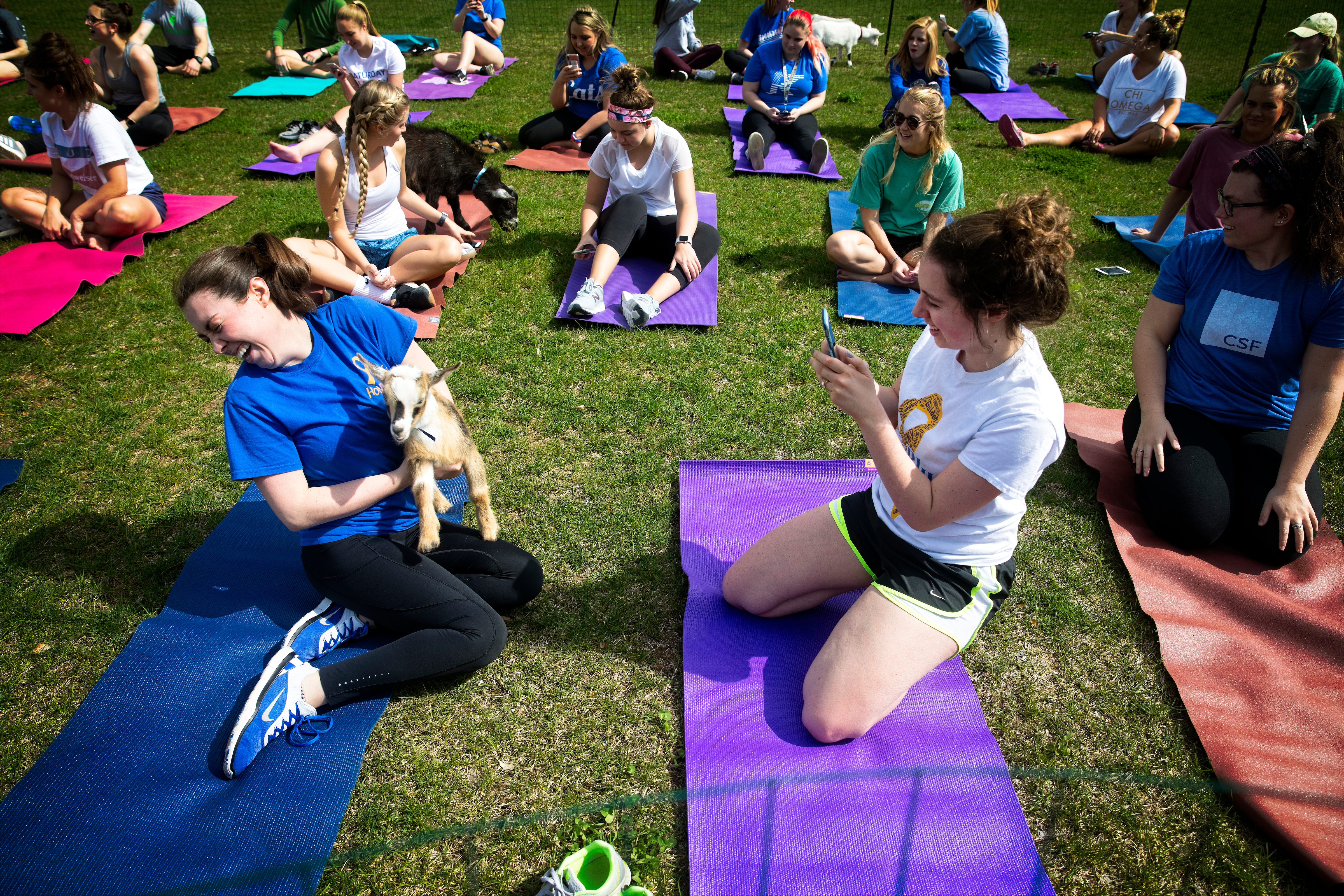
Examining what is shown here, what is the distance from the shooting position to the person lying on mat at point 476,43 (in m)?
10.9

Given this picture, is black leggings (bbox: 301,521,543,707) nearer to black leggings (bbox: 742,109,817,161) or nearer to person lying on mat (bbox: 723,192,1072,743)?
person lying on mat (bbox: 723,192,1072,743)

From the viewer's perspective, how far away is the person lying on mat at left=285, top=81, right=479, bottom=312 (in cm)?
477

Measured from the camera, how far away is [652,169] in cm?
576

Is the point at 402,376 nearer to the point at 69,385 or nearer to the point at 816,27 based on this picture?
the point at 69,385

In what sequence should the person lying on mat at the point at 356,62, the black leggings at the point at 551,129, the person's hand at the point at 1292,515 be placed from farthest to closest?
the black leggings at the point at 551,129 → the person lying on mat at the point at 356,62 → the person's hand at the point at 1292,515

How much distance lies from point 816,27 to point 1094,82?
4.58 m

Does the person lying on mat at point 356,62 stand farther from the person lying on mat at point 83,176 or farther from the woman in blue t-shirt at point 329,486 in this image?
the woman in blue t-shirt at point 329,486

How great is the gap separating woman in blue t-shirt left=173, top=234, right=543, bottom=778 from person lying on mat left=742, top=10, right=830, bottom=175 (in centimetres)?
659

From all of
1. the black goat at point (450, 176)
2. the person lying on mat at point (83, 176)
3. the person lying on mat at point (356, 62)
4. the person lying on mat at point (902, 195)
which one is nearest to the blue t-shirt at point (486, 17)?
the person lying on mat at point (356, 62)

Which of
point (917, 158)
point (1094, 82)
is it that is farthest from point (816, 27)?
point (917, 158)

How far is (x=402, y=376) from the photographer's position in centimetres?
264

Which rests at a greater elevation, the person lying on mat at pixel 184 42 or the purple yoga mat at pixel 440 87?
the person lying on mat at pixel 184 42

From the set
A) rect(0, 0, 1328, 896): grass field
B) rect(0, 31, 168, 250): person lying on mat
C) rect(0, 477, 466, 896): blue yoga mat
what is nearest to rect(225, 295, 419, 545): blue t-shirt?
rect(0, 477, 466, 896): blue yoga mat

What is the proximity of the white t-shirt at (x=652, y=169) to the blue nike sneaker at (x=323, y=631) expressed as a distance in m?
4.03
